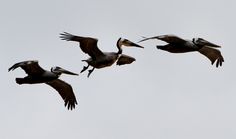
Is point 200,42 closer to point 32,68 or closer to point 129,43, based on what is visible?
point 129,43

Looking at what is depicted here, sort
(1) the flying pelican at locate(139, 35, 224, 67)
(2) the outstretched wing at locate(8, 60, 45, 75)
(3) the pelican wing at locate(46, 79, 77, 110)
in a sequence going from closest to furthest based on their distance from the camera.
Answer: (2) the outstretched wing at locate(8, 60, 45, 75), (1) the flying pelican at locate(139, 35, 224, 67), (3) the pelican wing at locate(46, 79, 77, 110)

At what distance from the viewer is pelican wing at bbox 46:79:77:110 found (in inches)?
1837

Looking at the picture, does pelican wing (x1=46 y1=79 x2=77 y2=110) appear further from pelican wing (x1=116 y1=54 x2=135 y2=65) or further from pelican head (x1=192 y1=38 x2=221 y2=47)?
pelican head (x1=192 y1=38 x2=221 y2=47)

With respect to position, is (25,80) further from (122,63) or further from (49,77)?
(122,63)

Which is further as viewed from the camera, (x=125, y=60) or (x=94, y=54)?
(x=125, y=60)

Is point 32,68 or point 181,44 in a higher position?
point 181,44

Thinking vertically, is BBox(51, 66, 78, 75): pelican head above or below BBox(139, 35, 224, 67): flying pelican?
below

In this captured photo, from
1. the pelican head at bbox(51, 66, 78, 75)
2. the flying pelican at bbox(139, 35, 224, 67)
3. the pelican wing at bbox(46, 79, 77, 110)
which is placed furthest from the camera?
the pelican wing at bbox(46, 79, 77, 110)

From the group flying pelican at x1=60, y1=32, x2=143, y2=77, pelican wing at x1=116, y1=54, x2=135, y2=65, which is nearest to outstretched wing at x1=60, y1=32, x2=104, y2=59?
flying pelican at x1=60, y1=32, x2=143, y2=77

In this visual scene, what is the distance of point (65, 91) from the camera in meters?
47.0

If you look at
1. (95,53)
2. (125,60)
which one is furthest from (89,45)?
(125,60)

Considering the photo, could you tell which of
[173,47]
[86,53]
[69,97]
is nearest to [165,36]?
[173,47]

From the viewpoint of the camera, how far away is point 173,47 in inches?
1683

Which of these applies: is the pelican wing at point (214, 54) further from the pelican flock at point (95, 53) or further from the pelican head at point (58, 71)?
the pelican head at point (58, 71)
